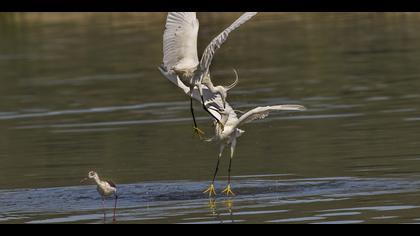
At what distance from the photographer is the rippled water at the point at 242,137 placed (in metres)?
15.0

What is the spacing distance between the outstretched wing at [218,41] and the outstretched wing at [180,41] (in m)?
0.32

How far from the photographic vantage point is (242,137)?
814 inches

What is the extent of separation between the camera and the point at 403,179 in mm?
15773

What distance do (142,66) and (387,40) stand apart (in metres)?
6.36

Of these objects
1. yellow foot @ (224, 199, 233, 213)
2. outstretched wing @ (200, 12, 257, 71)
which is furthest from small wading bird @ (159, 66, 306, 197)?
yellow foot @ (224, 199, 233, 213)

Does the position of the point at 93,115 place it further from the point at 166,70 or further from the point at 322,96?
the point at 166,70

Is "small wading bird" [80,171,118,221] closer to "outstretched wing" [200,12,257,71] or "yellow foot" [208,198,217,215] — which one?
"yellow foot" [208,198,217,215]

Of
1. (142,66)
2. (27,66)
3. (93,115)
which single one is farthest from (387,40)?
(93,115)

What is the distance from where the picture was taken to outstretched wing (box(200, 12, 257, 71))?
1547 centimetres

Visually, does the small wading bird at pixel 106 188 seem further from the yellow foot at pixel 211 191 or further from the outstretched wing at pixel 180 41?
the outstretched wing at pixel 180 41

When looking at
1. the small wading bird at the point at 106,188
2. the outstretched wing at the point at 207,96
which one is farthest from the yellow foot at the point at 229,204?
the outstretched wing at the point at 207,96

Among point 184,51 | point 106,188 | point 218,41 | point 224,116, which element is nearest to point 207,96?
point 224,116

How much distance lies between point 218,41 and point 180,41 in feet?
4.40

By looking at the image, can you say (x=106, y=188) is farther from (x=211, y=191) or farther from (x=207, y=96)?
(x=207, y=96)
